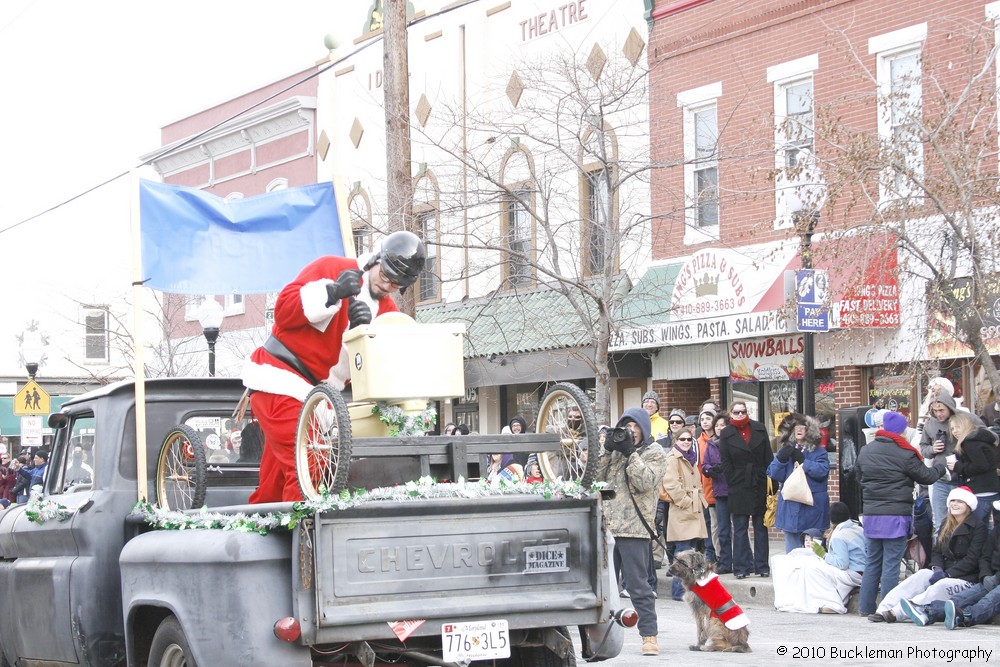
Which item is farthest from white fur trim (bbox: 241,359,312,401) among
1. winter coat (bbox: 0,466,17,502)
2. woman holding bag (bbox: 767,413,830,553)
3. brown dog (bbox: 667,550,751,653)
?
winter coat (bbox: 0,466,17,502)

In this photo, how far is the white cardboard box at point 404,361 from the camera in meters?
6.88

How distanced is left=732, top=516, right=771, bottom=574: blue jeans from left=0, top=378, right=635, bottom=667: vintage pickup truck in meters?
7.94

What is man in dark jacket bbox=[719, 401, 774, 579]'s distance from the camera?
49.6 feet

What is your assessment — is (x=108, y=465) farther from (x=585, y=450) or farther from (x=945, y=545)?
(x=945, y=545)

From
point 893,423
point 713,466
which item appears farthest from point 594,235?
point 893,423

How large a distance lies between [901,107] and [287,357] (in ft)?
29.6

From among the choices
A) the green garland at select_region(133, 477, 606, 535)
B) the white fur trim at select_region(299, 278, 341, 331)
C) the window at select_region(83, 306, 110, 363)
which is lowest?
the green garland at select_region(133, 477, 606, 535)

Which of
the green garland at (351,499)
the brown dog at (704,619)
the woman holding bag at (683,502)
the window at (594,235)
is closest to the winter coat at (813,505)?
the woman holding bag at (683,502)

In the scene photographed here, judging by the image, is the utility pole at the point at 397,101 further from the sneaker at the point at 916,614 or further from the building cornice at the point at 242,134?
the building cornice at the point at 242,134

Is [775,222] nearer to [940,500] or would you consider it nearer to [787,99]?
[787,99]

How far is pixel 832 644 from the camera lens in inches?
440

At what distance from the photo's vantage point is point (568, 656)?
23.0 feet

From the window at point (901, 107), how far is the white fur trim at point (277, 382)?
7735mm

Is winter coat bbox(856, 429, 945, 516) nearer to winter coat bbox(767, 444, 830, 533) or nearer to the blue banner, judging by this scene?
winter coat bbox(767, 444, 830, 533)
